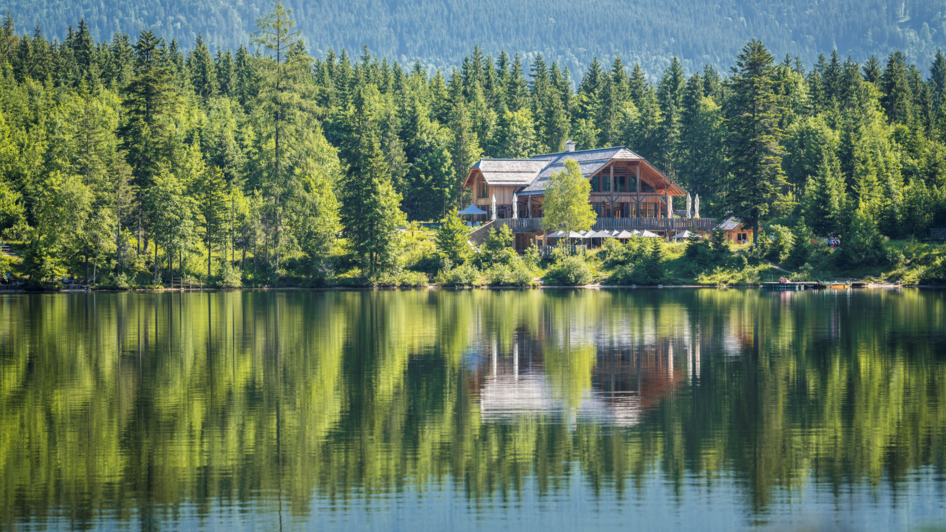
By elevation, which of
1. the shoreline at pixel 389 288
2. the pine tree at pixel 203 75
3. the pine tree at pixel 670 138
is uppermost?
the pine tree at pixel 203 75

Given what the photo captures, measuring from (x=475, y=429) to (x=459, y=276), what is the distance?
188 feet

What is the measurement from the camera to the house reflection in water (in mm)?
21000

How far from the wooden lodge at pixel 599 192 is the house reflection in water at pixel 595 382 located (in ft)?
175

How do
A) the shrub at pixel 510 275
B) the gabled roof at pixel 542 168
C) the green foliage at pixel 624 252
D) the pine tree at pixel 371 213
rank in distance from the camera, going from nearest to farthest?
the shrub at pixel 510 275, the pine tree at pixel 371 213, the green foliage at pixel 624 252, the gabled roof at pixel 542 168

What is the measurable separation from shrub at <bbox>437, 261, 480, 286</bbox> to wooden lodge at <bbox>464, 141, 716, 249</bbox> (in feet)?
34.5

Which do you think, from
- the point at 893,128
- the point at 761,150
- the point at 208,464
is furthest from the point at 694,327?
the point at 893,128

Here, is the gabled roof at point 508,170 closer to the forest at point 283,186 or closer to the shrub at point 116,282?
the forest at point 283,186

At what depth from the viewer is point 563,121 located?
386 ft

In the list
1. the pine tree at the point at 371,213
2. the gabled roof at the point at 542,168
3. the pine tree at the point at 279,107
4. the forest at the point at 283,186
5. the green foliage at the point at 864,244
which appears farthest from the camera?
the gabled roof at the point at 542,168

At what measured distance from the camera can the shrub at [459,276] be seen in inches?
3014

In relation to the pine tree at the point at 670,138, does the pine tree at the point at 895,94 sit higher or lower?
higher

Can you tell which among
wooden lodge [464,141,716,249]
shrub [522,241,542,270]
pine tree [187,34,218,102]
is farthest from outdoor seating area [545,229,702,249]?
pine tree [187,34,218,102]

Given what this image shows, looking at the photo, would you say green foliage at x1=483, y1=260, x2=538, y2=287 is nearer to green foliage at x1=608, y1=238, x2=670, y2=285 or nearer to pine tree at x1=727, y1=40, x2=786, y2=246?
green foliage at x1=608, y1=238, x2=670, y2=285

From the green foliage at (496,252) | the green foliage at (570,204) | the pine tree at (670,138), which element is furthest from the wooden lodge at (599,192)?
the pine tree at (670,138)
